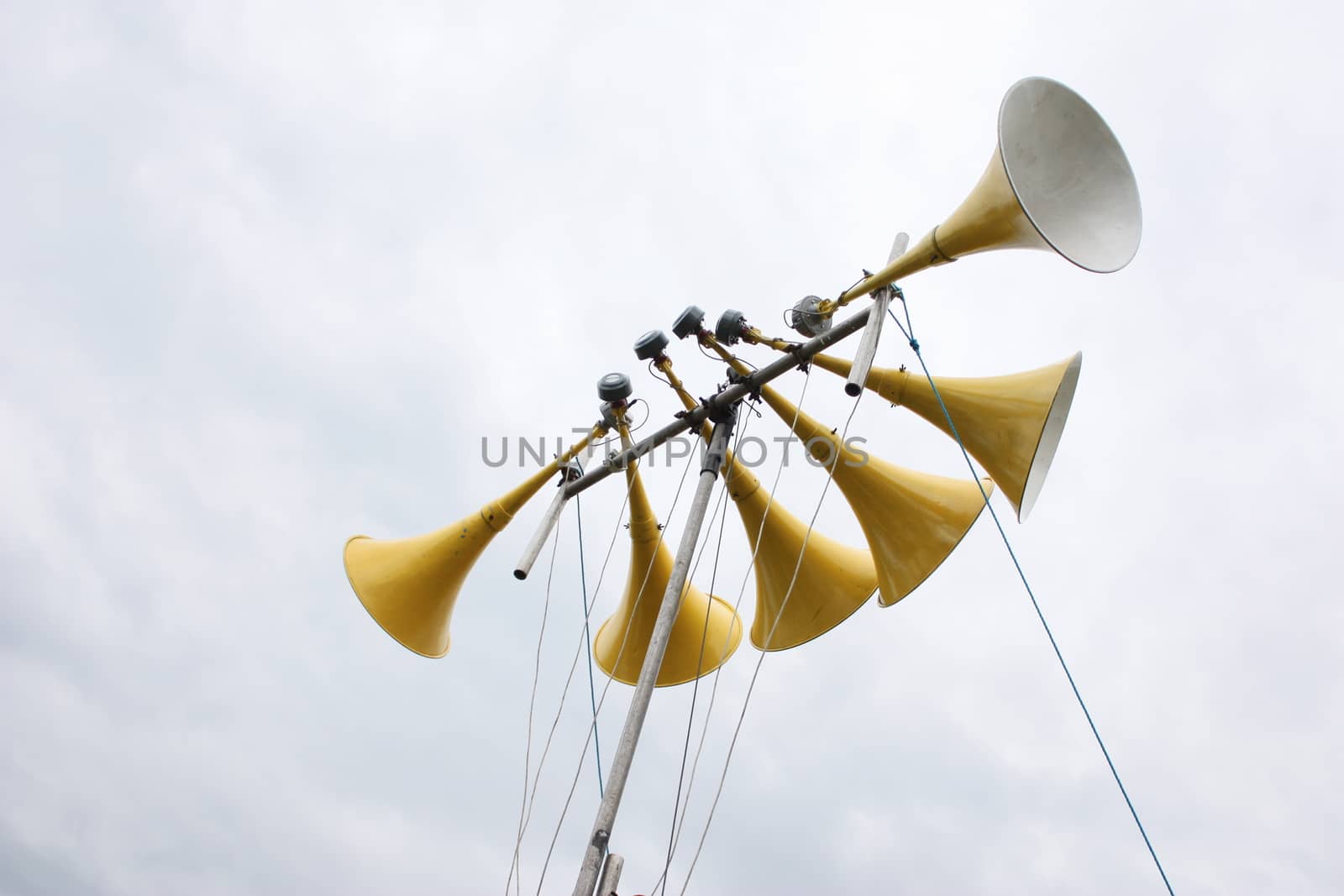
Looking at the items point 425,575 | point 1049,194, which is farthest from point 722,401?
point 425,575

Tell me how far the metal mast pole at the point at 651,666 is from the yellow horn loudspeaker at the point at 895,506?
2.03 ft

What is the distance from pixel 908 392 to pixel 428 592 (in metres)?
3.80

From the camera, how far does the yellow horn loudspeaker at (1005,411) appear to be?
5328mm

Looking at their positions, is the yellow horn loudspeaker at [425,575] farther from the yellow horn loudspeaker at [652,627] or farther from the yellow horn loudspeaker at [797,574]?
the yellow horn loudspeaker at [797,574]

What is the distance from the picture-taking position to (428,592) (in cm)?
703

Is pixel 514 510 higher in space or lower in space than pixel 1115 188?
lower

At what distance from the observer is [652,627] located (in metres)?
7.30

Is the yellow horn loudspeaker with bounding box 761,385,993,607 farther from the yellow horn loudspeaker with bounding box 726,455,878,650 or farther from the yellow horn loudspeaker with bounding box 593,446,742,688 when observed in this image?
the yellow horn loudspeaker with bounding box 593,446,742,688

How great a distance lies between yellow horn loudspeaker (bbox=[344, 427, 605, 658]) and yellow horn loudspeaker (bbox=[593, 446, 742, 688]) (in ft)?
3.20

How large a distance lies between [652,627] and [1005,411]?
3.21 meters

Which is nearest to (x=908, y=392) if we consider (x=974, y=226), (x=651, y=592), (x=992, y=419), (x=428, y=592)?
(x=992, y=419)

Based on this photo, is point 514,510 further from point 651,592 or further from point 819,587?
point 819,587

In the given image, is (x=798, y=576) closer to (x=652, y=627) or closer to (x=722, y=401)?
(x=652, y=627)

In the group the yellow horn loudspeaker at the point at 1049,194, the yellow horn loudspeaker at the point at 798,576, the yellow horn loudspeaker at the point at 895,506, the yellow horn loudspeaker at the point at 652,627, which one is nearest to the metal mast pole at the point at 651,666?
the yellow horn loudspeaker at the point at 895,506
